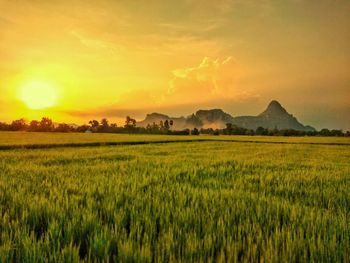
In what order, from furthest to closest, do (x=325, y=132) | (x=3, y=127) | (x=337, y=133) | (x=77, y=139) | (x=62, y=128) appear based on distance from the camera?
(x=325, y=132), (x=337, y=133), (x=62, y=128), (x=3, y=127), (x=77, y=139)

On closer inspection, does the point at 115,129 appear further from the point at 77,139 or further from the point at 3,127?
the point at 77,139

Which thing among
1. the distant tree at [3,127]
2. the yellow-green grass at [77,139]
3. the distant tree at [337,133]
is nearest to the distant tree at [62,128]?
the distant tree at [3,127]

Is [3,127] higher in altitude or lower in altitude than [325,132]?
higher

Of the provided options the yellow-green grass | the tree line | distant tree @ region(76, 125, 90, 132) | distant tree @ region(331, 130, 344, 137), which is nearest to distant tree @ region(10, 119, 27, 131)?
the tree line

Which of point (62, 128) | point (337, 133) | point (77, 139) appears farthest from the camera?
point (337, 133)

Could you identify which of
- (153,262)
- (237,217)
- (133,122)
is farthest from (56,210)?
(133,122)

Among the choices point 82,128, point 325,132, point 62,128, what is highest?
point 82,128

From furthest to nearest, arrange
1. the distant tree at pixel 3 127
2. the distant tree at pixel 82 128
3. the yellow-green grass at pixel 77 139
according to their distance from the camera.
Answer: the distant tree at pixel 82 128
the distant tree at pixel 3 127
the yellow-green grass at pixel 77 139

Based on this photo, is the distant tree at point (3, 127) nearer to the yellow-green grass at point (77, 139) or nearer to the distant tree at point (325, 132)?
the yellow-green grass at point (77, 139)

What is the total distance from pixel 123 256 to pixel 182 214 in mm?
1093

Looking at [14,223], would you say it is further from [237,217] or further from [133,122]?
[133,122]

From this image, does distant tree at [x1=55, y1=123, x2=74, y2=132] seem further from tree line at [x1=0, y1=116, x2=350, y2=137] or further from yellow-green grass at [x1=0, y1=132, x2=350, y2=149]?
yellow-green grass at [x1=0, y1=132, x2=350, y2=149]

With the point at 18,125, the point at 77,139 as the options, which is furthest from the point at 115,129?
the point at 77,139

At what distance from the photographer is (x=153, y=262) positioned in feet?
6.45
